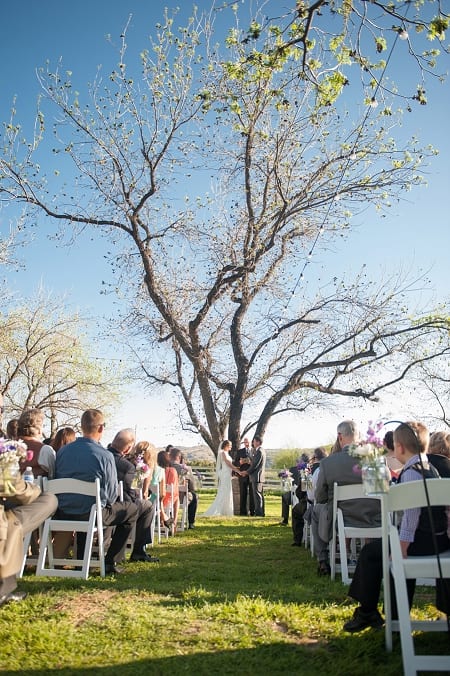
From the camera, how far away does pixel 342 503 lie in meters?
6.44

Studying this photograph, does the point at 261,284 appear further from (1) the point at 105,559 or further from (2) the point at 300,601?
(2) the point at 300,601

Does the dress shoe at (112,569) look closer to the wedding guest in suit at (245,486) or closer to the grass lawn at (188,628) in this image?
the grass lawn at (188,628)

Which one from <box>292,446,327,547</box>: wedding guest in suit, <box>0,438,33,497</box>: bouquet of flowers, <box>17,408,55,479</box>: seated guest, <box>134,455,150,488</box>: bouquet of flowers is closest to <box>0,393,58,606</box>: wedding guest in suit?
<box>0,438,33,497</box>: bouquet of flowers

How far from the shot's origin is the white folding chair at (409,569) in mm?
3184

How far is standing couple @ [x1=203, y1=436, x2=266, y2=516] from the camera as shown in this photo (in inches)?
662

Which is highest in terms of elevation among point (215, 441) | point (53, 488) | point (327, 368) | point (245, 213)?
point (245, 213)

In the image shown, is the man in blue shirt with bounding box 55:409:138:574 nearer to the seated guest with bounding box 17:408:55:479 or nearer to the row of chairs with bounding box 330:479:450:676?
the seated guest with bounding box 17:408:55:479

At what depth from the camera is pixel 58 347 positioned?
1226 inches

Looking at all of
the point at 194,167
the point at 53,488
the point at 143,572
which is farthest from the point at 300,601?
the point at 194,167

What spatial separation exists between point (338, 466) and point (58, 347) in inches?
1042

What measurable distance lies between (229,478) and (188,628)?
13070 mm

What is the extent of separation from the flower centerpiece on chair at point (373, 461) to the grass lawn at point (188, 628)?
1.01m

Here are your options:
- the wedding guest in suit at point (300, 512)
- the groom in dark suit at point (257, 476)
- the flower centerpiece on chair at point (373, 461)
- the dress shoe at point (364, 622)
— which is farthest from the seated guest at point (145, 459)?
the groom in dark suit at point (257, 476)

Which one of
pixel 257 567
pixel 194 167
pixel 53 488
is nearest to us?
pixel 53 488
